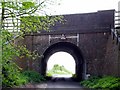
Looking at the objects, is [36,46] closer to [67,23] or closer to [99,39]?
[67,23]

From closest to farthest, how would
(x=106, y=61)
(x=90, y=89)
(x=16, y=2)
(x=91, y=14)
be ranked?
(x=16, y=2) < (x=90, y=89) < (x=106, y=61) < (x=91, y=14)

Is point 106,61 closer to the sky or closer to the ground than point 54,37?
closer to the ground

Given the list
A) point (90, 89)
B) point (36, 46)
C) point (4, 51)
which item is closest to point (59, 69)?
point (36, 46)

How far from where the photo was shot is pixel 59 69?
63938 millimetres

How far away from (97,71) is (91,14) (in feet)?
15.1

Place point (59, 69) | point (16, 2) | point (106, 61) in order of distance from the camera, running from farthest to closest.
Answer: point (59, 69) → point (106, 61) → point (16, 2)

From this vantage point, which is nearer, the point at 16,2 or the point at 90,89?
the point at 16,2

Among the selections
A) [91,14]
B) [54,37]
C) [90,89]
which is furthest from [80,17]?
[90,89]

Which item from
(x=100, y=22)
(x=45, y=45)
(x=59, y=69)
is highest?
(x=100, y=22)

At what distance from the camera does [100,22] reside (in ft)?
77.8

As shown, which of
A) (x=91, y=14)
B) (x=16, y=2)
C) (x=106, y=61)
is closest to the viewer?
(x=16, y=2)

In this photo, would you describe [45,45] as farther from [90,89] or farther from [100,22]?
[90,89]

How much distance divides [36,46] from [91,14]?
5.42 m

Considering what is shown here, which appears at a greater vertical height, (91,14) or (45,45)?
(91,14)
